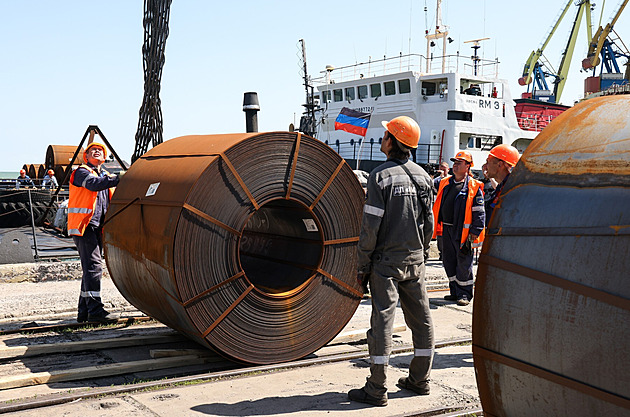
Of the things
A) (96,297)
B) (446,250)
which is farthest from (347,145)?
(96,297)

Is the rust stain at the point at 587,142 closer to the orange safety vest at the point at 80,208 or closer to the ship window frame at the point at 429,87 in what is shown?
the orange safety vest at the point at 80,208

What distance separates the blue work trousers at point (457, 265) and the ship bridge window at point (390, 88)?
18.3m

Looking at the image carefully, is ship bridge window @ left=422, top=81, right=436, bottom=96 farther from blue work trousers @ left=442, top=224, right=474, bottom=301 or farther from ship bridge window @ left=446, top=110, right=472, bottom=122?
blue work trousers @ left=442, top=224, right=474, bottom=301

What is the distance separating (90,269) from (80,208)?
62 cm

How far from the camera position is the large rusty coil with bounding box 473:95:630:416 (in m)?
1.92

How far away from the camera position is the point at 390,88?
26078 millimetres

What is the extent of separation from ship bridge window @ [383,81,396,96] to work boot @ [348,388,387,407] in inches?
890

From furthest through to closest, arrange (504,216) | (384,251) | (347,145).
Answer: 1. (347,145)
2. (384,251)
3. (504,216)

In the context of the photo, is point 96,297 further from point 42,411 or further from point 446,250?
point 446,250

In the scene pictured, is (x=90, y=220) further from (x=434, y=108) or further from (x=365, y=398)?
(x=434, y=108)

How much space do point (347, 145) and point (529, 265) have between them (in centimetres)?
2459

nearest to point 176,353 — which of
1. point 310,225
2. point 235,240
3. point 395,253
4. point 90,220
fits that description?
point 235,240

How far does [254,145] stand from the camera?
5.02 m

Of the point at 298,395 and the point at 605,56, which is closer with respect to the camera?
the point at 298,395
